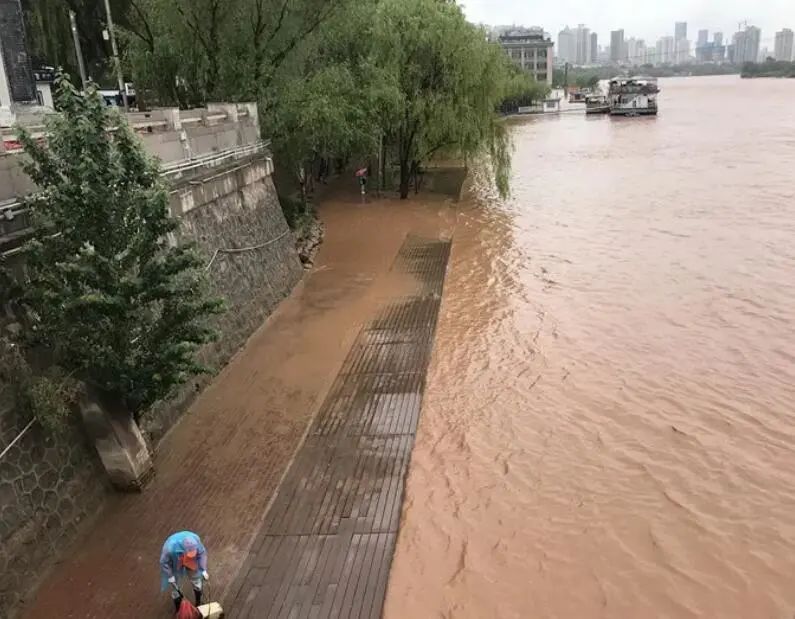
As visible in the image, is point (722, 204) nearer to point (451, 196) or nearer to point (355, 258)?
point (451, 196)

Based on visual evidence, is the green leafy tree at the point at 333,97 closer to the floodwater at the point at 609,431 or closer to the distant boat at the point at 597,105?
the floodwater at the point at 609,431

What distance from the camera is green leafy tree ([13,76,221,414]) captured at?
8.29 meters

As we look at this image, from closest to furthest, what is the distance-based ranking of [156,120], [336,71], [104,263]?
[104,263] → [156,120] → [336,71]

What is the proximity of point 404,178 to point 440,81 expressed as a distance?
432cm

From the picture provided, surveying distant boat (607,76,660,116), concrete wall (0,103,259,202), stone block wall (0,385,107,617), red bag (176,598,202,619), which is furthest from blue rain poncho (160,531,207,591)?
distant boat (607,76,660,116)

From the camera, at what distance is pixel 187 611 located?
22.6 feet

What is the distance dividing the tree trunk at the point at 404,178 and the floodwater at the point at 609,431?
645cm

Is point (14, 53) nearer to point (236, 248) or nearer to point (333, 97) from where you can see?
point (333, 97)

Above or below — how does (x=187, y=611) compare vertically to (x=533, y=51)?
below

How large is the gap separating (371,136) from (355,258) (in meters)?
5.51

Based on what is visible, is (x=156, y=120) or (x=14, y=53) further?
(x=14, y=53)

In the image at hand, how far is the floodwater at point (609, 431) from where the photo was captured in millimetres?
7996

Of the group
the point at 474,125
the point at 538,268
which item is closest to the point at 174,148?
the point at 538,268

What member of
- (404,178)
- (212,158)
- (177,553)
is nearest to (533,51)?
(404,178)
